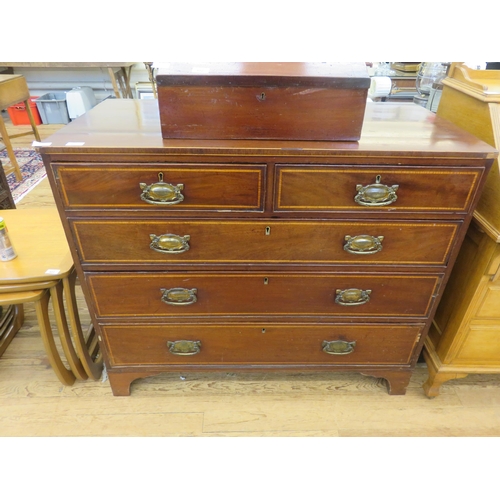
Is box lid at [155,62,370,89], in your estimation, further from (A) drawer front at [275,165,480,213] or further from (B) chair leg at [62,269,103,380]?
(B) chair leg at [62,269,103,380]

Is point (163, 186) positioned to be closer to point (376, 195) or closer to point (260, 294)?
point (260, 294)

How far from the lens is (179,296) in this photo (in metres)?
1.29

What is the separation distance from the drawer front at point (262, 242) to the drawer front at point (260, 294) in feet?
0.22

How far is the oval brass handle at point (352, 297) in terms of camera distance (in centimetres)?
129

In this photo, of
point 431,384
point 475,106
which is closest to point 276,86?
point 475,106

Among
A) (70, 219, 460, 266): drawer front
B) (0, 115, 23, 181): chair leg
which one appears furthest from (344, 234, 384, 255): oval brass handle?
(0, 115, 23, 181): chair leg

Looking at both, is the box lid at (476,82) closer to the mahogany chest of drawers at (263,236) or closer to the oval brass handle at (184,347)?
the mahogany chest of drawers at (263,236)

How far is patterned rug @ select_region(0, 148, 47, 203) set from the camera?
10.0 ft

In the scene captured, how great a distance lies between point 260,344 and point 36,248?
93 centimetres

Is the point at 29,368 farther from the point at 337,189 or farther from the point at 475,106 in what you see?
the point at 475,106

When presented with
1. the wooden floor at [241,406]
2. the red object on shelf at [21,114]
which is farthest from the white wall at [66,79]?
the wooden floor at [241,406]

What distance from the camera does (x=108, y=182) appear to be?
1057 millimetres

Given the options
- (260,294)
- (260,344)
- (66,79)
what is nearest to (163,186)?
(260,294)

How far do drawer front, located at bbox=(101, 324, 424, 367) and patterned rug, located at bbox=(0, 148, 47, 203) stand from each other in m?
2.13
